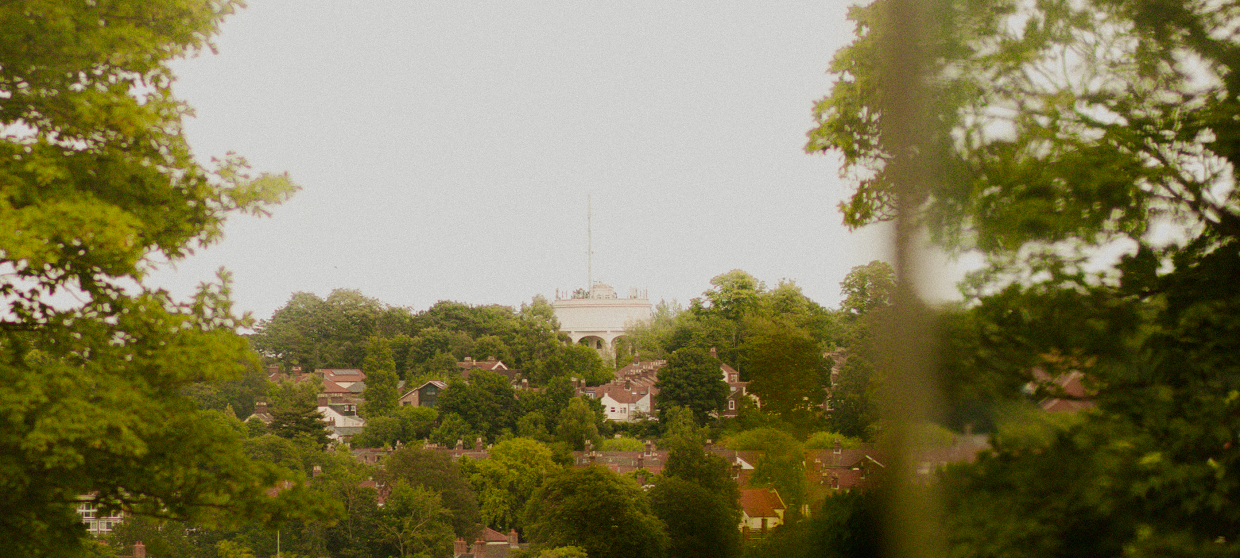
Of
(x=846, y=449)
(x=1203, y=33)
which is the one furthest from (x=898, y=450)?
(x=1203, y=33)

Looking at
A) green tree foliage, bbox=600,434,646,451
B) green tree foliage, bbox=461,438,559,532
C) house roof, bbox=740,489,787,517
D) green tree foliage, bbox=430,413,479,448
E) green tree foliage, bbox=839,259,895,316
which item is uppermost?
green tree foliage, bbox=839,259,895,316

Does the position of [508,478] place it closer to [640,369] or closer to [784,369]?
[640,369]

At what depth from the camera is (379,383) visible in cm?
204

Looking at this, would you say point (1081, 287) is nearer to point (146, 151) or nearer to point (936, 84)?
point (936, 84)

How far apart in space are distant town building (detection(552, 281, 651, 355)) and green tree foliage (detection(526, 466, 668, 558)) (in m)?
0.32

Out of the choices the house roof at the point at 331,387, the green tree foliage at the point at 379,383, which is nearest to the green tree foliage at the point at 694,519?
the green tree foliage at the point at 379,383

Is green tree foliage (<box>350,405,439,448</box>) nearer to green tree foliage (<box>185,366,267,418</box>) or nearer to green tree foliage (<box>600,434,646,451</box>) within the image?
green tree foliage (<box>185,366,267,418</box>)

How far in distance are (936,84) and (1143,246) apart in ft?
2.23

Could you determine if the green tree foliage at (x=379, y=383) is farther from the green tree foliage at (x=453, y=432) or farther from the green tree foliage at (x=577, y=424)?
the green tree foliage at (x=577, y=424)

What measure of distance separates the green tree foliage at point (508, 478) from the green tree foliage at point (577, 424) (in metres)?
0.07

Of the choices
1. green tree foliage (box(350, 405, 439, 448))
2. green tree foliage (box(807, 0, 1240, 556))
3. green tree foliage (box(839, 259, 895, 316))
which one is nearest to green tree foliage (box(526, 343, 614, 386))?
green tree foliage (box(350, 405, 439, 448))

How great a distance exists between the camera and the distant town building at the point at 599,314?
2.09m

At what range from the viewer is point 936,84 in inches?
92.8

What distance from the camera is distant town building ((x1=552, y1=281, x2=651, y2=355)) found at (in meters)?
2.09
